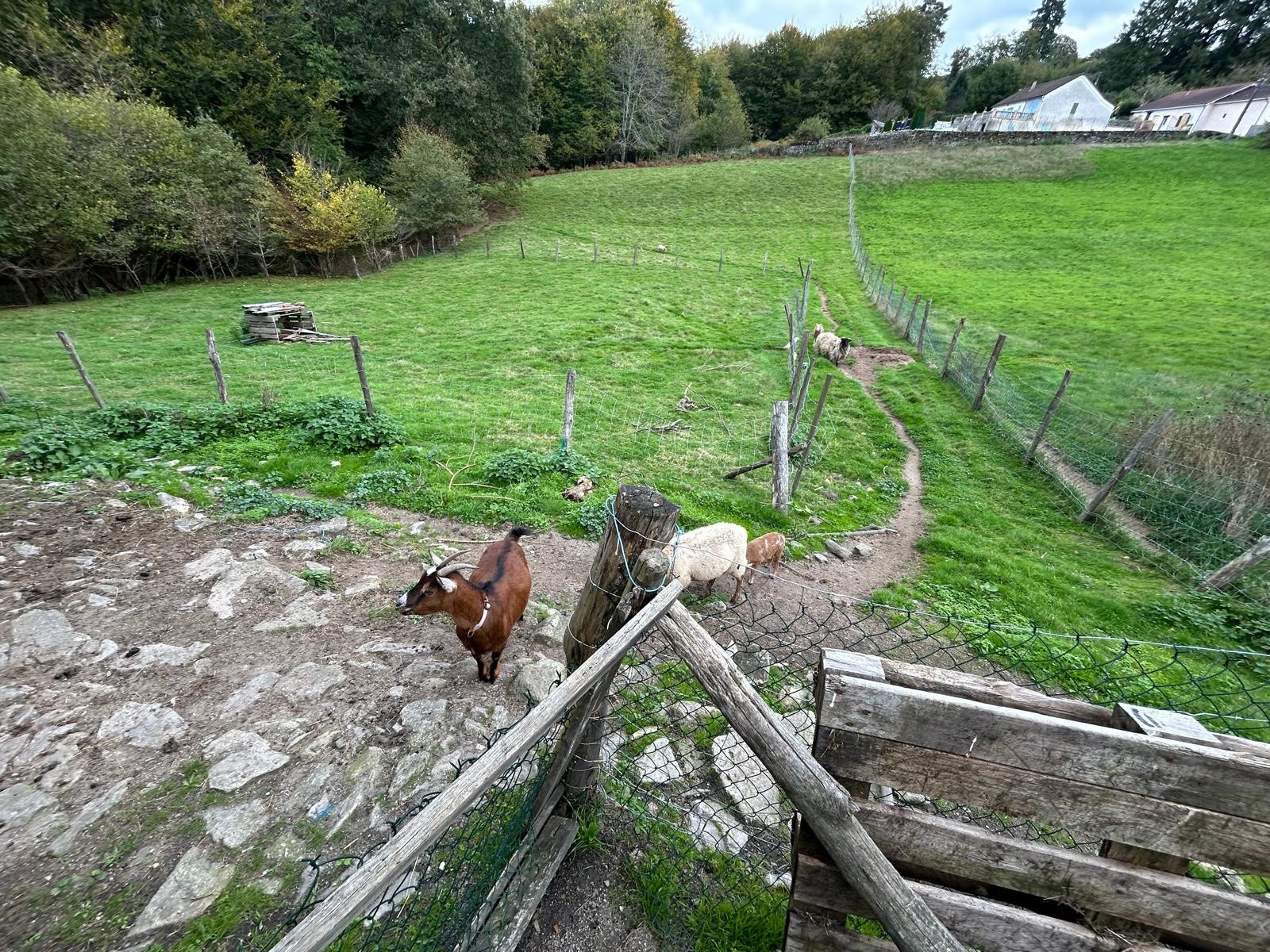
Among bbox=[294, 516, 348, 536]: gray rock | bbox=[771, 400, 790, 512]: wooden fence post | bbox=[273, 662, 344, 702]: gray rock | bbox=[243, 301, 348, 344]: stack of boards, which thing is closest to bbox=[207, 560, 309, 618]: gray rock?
bbox=[294, 516, 348, 536]: gray rock

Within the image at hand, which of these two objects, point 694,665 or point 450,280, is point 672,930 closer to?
point 694,665

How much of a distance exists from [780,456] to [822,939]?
250 inches

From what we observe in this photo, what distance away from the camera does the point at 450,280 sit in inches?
927

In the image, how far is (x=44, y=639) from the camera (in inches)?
178

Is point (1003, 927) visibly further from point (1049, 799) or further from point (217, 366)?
point (217, 366)

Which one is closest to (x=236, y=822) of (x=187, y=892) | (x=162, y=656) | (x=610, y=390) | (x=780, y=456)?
(x=187, y=892)

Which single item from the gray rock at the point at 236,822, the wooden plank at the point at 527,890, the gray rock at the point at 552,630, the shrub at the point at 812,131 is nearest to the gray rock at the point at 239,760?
the gray rock at the point at 236,822

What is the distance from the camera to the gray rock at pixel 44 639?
4387mm

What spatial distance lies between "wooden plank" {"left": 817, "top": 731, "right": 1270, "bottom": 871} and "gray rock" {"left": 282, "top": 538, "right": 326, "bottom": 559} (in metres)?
5.87

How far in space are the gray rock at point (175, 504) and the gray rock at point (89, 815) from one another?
395cm

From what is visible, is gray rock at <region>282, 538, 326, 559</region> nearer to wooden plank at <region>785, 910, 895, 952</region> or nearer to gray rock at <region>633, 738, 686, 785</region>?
gray rock at <region>633, 738, 686, 785</region>

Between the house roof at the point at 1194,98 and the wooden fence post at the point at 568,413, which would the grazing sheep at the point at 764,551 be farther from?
the house roof at the point at 1194,98

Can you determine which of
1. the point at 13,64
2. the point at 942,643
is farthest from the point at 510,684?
the point at 13,64

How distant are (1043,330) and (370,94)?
37.0 metres
